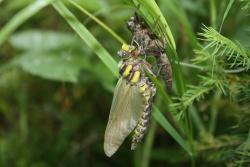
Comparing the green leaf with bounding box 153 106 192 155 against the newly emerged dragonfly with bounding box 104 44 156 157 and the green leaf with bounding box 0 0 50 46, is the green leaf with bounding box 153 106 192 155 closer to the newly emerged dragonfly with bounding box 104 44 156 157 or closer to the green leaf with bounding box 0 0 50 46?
the newly emerged dragonfly with bounding box 104 44 156 157

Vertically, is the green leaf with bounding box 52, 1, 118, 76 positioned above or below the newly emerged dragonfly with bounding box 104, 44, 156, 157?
above

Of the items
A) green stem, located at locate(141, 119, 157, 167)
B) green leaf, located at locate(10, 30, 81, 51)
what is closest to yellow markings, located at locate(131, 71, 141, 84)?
green stem, located at locate(141, 119, 157, 167)

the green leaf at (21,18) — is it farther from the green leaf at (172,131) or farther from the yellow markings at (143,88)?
the green leaf at (172,131)

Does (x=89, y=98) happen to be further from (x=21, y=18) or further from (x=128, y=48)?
(x=128, y=48)

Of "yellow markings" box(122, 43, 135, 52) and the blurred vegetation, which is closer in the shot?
"yellow markings" box(122, 43, 135, 52)

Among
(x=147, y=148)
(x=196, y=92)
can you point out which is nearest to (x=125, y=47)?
(x=196, y=92)

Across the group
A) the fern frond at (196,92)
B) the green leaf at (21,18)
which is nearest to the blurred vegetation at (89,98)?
the green leaf at (21,18)

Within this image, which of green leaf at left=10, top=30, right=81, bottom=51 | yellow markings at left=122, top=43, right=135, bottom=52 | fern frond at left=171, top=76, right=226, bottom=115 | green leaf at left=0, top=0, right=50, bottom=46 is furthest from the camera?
green leaf at left=10, top=30, right=81, bottom=51
